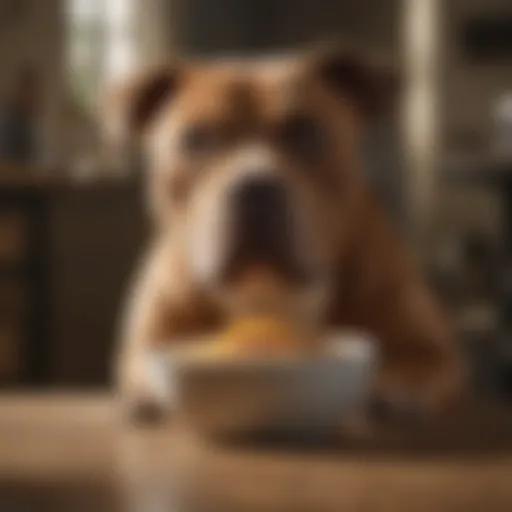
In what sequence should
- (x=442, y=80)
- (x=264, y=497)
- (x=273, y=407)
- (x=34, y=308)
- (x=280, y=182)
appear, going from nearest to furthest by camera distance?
(x=264, y=497) → (x=273, y=407) → (x=280, y=182) → (x=34, y=308) → (x=442, y=80)

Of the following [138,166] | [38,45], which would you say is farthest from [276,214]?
[38,45]

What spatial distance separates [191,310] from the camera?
785 mm

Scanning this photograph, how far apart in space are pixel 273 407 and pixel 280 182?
171 mm

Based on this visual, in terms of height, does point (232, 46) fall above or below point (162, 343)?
above

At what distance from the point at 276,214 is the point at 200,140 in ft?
0.29

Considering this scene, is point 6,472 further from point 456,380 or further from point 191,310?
point 456,380

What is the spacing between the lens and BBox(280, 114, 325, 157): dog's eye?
2.54 ft

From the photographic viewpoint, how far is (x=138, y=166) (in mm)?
3014

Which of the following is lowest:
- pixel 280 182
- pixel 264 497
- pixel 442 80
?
pixel 264 497

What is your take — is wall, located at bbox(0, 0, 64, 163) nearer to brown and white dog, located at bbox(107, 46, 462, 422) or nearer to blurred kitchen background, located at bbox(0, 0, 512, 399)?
blurred kitchen background, located at bbox(0, 0, 512, 399)

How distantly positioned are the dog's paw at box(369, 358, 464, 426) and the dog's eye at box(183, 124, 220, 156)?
0.19 meters

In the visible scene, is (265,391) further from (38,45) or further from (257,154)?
(38,45)

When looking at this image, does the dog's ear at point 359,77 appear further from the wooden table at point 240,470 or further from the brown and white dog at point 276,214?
the wooden table at point 240,470

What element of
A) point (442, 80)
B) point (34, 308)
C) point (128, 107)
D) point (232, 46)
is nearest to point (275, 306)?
point (128, 107)
